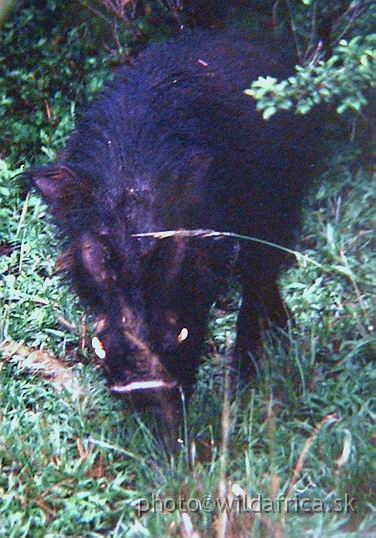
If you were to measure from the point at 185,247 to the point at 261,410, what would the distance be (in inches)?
33.3

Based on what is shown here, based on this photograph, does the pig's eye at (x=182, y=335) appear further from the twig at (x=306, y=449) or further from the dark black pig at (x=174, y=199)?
the twig at (x=306, y=449)

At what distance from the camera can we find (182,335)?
15.1 feet

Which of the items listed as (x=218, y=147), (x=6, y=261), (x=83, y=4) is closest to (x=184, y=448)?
(x=218, y=147)

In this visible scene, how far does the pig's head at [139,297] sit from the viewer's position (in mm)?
4418

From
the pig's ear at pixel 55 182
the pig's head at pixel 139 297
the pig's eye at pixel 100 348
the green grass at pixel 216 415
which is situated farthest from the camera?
the pig's ear at pixel 55 182

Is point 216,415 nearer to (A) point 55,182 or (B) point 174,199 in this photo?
(B) point 174,199

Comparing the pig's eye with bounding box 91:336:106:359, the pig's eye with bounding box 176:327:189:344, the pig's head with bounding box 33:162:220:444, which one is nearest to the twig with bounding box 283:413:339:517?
the pig's head with bounding box 33:162:220:444

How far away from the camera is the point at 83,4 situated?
23.6 feet

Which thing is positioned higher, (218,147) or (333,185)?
(218,147)

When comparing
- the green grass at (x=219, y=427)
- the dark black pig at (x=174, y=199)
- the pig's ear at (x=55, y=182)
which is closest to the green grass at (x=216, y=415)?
the green grass at (x=219, y=427)

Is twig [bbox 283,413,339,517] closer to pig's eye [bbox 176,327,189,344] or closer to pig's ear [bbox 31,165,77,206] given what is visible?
pig's eye [bbox 176,327,189,344]

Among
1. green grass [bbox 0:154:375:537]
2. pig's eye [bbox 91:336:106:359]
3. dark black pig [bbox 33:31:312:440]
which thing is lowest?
green grass [bbox 0:154:375:537]

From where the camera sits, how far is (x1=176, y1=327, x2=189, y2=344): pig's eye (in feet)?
15.0

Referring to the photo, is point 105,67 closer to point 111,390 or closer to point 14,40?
point 14,40
